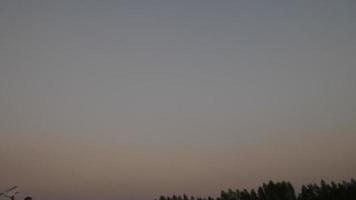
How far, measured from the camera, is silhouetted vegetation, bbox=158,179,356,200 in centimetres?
8706

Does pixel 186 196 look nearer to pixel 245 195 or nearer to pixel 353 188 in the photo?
pixel 245 195

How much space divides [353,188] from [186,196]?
57.0m

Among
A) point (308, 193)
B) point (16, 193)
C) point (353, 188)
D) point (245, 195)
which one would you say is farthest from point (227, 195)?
point (16, 193)

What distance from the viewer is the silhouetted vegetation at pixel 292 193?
87.1 m

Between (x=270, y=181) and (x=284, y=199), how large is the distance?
610 cm

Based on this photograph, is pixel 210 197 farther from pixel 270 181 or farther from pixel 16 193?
pixel 16 193

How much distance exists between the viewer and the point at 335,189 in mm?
90250

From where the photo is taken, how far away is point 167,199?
134 meters

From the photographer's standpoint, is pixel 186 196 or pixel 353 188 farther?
pixel 186 196

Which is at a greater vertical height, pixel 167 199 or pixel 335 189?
pixel 167 199

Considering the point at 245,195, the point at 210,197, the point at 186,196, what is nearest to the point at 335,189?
the point at 245,195

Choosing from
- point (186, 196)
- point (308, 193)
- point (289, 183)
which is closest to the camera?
point (308, 193)

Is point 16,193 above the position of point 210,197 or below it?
below

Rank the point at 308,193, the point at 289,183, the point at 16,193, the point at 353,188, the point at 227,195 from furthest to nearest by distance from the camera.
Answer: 1. the point at 227,195
2. the point at 289,183
3. the point at 308,193
4. the point at 353,188
5. the point at 16,193
